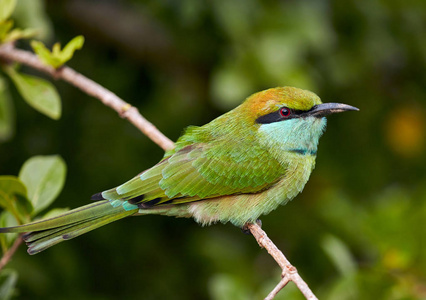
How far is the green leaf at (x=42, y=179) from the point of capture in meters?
2.52

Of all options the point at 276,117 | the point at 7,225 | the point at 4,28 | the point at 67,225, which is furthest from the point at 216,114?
the point at 7,225

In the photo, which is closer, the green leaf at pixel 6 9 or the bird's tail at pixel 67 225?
the bird's tail at pixel 67 225

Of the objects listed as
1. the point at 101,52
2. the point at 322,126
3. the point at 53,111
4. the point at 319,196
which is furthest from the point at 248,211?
the point at 101,52

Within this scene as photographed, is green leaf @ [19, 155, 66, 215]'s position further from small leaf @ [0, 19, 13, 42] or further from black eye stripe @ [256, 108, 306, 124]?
black eye stripe @ [256, 108, 306, 124]

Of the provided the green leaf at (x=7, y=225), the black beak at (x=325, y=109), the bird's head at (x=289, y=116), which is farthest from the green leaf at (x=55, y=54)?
the black beak at (x=325, y=109)

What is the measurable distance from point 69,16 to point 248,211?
6.22 feet

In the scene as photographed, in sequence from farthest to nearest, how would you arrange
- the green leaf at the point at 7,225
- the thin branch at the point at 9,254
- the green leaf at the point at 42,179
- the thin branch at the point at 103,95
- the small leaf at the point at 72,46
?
the thin branch at the point at 103,95, the small leaf at the point at 72,46, the green leaf at the point at 42,179, the green leaf at the point at 7,225, the thin branch at the point at 9,254

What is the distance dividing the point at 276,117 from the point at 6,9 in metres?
1.22

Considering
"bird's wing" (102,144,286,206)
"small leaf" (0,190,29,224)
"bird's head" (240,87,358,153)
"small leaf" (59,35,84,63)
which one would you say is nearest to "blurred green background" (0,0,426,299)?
"bird's head" (240,87,358,153)

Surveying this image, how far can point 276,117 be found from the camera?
9.02 ft

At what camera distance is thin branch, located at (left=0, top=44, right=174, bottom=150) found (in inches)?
108

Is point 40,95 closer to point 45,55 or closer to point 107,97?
point 45,55

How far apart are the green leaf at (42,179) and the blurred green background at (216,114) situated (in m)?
0.92

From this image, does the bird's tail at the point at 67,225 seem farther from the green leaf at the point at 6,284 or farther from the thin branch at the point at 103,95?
the thin branch at the point at 103,95
